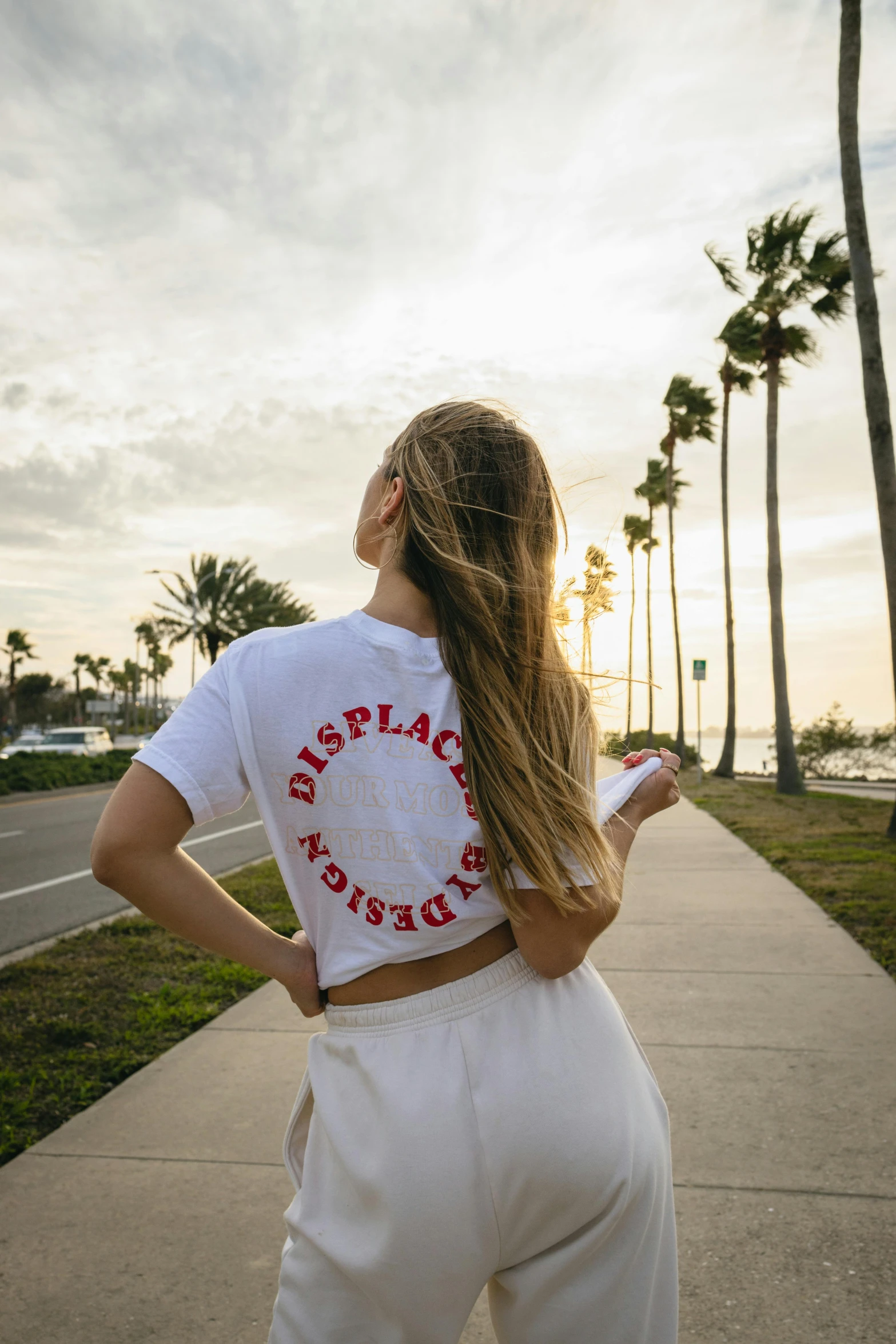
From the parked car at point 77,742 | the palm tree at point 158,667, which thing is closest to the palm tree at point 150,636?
the palm tree at point 158,667

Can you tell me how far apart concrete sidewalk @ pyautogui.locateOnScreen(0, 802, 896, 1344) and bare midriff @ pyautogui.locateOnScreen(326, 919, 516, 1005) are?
45cm

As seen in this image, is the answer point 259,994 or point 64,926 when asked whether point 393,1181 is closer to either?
point 259,994

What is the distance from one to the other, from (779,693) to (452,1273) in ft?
69.4

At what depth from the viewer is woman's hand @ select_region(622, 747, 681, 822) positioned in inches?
61.8

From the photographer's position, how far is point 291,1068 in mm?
4484

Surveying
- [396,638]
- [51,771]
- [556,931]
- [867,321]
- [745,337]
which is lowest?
[51,771]

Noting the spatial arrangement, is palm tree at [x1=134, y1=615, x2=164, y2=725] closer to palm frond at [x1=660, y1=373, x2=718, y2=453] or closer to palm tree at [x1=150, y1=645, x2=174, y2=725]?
palm tree at [x1=150, y1=645, x2=174, y2=725]

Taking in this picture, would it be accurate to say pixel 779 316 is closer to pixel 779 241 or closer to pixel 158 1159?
pixel 779 241

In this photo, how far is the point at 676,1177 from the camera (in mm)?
3430

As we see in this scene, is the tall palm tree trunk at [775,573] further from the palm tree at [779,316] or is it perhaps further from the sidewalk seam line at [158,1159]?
the sidewalk seam line at [158,1159]

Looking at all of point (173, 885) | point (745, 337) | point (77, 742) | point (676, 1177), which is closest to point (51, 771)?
point (77, 742)

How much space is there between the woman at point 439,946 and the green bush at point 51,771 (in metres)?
23.1

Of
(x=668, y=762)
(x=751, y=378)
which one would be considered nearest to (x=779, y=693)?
(x=751, y=378)

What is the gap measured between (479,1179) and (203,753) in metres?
0.65
